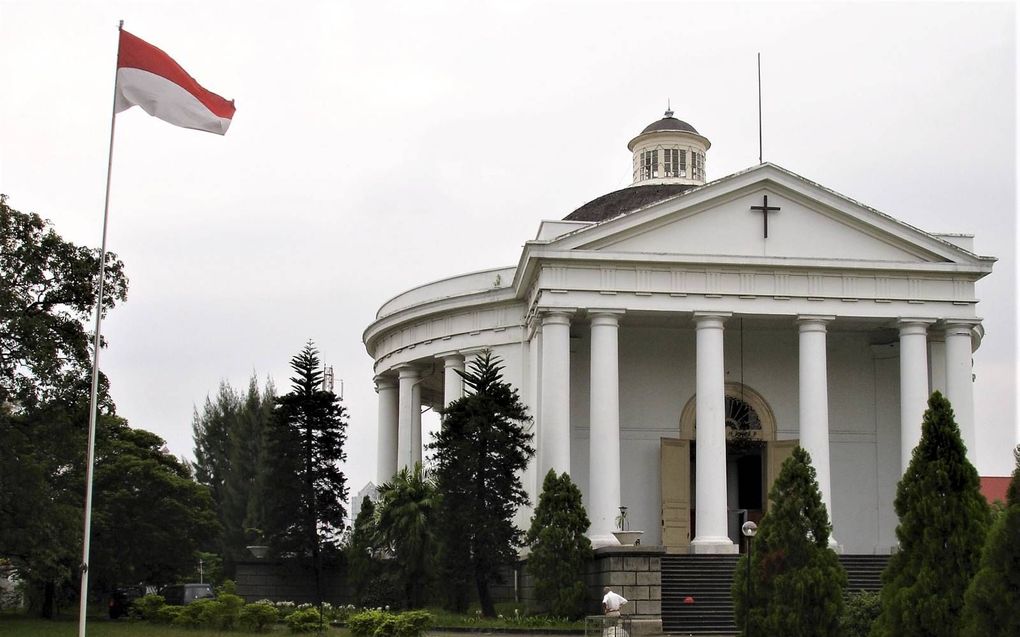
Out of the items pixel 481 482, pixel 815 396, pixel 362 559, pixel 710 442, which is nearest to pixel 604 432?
pixel 710 442

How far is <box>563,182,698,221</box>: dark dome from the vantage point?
4744 cm

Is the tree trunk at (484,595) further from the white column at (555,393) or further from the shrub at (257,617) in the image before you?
the shrub at (257,617)

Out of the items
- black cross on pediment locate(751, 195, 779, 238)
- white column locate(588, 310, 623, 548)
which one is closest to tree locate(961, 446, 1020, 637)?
white column locate(588, 310, 623, 548)

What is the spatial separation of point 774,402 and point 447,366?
1040 cm

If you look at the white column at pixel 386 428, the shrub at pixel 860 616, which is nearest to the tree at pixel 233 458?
the white column at pixel 386 428

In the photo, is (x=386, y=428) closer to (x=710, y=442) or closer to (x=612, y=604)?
(x=710, y=442)

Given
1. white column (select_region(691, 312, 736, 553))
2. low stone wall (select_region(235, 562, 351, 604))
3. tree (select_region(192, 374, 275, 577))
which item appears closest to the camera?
white column (select_region(691, 312, 736, 553))

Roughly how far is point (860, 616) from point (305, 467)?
17663 mm

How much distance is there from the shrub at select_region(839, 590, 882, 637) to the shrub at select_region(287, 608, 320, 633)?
11.7 metres

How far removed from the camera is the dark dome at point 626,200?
47438 millimetres

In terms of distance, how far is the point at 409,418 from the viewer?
4794 cm

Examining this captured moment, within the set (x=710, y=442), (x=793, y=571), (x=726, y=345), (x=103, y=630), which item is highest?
(x=726, y=345)

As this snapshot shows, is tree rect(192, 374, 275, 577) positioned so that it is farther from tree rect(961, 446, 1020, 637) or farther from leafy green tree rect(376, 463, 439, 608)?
tree rect(961, 446, 1020, 637)

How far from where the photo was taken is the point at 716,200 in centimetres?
3766
